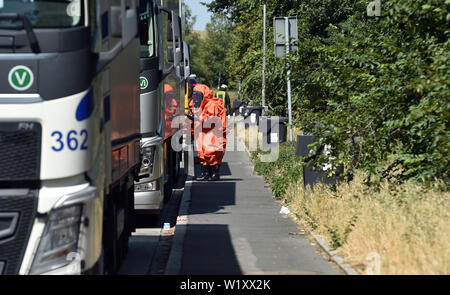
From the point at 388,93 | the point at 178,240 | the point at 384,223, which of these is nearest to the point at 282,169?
the point at 178,240

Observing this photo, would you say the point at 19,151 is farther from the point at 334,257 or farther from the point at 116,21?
the point at 334,257

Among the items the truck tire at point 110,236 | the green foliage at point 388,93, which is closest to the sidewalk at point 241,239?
the truck tire at point 110,236

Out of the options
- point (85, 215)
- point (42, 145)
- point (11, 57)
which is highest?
point (11, 57)

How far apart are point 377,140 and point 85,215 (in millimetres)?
5665

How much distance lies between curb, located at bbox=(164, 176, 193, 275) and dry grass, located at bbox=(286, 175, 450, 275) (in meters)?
1.77

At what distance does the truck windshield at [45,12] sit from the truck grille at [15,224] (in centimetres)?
119

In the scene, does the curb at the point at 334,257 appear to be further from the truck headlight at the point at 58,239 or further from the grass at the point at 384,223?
the truck headlight at the point at 58,239

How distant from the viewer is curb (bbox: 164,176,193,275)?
9164mm

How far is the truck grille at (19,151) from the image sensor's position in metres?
5.89

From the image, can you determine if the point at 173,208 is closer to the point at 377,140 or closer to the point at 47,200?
the point at 377,140

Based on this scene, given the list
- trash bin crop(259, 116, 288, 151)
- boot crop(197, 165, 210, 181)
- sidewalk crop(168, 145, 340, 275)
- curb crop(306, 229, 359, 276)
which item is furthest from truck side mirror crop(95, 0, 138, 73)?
trash bin crop(259, 116, 288, 151)

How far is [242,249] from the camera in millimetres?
10375

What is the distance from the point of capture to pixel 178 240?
35.9 ft
